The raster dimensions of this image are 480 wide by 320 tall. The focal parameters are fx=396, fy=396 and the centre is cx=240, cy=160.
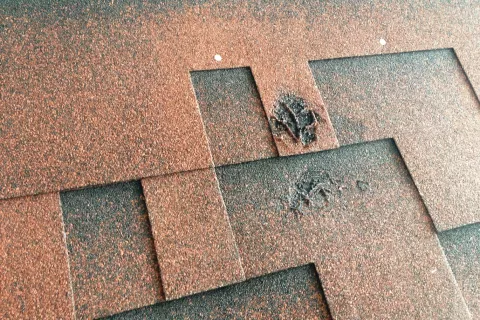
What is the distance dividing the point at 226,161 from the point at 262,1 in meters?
0.49

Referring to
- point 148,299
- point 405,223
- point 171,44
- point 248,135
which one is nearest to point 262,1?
point 171,44

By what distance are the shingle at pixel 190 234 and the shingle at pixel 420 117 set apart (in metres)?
0.38

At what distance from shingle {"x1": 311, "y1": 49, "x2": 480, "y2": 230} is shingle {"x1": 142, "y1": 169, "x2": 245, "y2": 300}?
384 mm

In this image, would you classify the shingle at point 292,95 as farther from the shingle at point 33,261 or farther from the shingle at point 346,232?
the shingle at point 33,261

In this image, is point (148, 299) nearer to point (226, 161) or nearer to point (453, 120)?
point (226, 161)

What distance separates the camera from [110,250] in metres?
0.78

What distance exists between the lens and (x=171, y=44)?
97cm

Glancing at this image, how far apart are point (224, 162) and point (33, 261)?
424 mm

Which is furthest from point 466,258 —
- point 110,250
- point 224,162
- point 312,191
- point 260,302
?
point 110,250

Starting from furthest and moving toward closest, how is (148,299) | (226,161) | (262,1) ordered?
(262,1) < (226,161) < (148,299)

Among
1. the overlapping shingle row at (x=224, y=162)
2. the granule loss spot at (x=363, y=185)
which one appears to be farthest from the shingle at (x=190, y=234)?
the granule loss spot at (x=363, y=185)

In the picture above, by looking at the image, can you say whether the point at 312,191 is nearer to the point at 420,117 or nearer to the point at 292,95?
the point at 292,95

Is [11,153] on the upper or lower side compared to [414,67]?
lower

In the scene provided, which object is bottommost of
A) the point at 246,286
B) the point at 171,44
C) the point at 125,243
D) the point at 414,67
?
the point at 246,286
